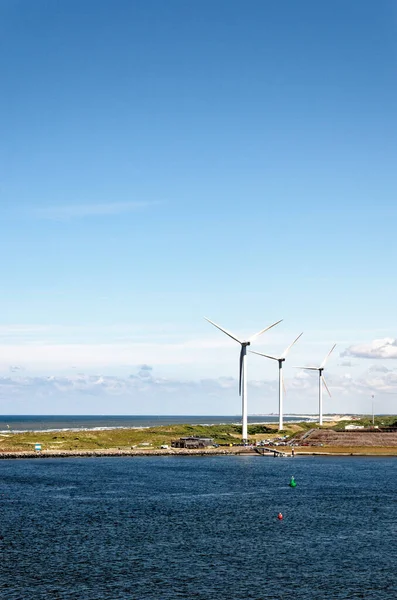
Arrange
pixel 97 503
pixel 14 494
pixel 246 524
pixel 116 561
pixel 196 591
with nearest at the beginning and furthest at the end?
pixel 196 591
pixel 116 561
pixel 246 524
pixel 97 503
pixel 14 494

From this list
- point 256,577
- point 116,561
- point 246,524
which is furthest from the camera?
point 246,524

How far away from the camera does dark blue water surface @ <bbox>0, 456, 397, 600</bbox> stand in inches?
3189

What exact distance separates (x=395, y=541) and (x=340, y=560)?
16438mm

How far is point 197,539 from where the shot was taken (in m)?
106

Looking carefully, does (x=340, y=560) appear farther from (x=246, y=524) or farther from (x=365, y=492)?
(x=365, y=492)

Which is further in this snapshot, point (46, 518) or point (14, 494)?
point (14, 494)

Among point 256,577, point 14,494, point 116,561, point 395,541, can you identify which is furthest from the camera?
point 14,494

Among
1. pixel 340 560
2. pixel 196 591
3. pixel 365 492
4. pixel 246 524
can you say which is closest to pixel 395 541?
pixel 340 560

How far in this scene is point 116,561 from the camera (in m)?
92.8

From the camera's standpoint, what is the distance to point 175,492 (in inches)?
6181

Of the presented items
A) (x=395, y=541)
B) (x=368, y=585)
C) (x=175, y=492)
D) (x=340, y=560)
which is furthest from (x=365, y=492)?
(x=368, y=585)

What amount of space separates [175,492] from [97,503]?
71.9 feet

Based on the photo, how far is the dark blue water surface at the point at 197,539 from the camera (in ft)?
266

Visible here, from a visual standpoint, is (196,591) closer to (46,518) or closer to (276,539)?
(276,539)
